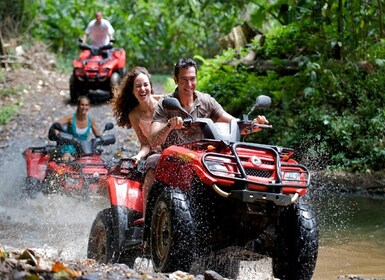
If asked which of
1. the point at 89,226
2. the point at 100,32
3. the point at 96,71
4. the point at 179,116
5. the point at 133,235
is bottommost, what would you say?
A: the point at 89,226

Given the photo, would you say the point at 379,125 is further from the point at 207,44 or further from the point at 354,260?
the point at 207,44

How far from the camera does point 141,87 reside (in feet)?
23.8

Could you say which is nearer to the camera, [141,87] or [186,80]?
[186,80]

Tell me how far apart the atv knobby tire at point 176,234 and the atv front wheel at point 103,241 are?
92cm

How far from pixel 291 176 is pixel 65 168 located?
490 cm

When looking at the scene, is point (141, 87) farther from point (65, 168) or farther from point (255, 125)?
point (65, 168)

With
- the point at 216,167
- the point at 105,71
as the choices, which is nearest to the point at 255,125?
the point at 216,167

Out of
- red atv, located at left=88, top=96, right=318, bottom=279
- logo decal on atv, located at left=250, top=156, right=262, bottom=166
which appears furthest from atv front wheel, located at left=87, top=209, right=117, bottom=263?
logo decal on atv, located at left=250, top=156, right=262, bottom=166

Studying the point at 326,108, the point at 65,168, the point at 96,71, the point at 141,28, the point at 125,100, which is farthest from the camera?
the point at 141,28

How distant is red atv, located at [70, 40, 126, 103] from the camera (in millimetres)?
15805

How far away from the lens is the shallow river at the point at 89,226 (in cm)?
688

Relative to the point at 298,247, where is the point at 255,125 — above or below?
above

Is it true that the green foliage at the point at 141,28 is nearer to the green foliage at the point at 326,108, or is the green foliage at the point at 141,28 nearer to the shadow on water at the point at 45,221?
the green foliage at the point at 326,108

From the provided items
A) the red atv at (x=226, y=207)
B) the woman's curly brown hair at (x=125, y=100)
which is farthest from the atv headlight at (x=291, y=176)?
the woman's curly brown hair at (x=125, y=100)
